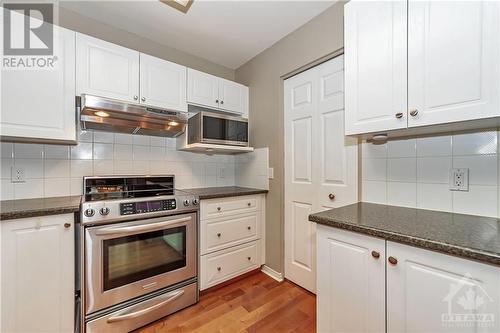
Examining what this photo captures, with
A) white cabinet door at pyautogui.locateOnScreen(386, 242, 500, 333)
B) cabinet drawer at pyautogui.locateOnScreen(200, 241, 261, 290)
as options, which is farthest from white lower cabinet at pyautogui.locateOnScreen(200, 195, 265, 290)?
white cabinet door at pyautogui.locateOnScreen(386, 242, 500, 333)

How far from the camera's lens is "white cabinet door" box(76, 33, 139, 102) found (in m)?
1.57

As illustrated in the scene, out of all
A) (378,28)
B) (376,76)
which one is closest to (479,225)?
(376,76)

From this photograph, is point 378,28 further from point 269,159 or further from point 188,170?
point 188,170

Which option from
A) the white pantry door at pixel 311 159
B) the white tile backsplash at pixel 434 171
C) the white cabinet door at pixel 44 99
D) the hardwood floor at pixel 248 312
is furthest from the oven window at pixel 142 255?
the white tile backsplash at pixel 434 171

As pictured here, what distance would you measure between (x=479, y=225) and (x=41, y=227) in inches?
88.3

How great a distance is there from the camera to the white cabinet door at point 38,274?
1143 mm

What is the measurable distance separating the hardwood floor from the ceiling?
239 centimetres

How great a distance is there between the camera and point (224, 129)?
210 cm

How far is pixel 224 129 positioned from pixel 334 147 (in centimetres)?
102

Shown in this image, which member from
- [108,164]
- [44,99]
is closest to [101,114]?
[44,99]

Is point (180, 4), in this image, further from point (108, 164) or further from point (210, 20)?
point (108, 164)

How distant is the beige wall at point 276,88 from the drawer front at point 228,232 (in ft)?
A: 0.60

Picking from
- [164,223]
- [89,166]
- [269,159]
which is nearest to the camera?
[164,223]

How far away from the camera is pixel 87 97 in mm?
1437
